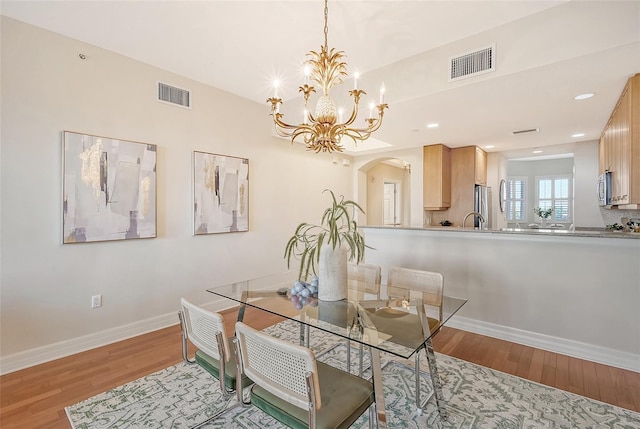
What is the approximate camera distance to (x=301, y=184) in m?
5.15

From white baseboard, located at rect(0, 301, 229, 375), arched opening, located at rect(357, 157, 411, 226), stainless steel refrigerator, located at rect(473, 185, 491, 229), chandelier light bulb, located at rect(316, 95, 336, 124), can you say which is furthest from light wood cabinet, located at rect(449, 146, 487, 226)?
white baseboard, located at rect(0, 301, 229, 375)

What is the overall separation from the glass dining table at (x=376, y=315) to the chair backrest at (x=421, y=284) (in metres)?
0.01

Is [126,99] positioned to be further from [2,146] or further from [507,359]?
[507,359]

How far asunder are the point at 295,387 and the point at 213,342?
1.88 feet

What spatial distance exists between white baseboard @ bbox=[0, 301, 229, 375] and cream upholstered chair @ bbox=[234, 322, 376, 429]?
2343mm

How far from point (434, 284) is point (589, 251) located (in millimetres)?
1527

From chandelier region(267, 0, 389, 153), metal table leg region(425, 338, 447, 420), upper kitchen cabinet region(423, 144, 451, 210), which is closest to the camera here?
metal table leg region(425, 338, 447, 420)

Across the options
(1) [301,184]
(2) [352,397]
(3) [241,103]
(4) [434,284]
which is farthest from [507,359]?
(3) [241,103]

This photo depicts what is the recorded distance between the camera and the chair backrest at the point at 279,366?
3.80 ft

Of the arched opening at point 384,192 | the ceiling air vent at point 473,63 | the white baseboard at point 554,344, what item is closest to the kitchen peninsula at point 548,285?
the white baseboard at point 554,344

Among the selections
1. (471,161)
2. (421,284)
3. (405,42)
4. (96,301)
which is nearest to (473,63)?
(405,42)

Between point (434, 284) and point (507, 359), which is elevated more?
point (434, 284)

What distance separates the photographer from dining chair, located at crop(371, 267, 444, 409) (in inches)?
62.6

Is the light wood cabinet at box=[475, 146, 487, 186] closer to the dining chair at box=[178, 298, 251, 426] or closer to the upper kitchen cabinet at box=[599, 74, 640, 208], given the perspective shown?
the upper kitchen cabinet at box=[599, 74, 640, 208]
